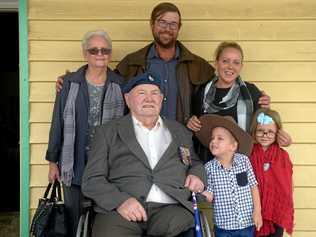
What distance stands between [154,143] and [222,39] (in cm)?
130

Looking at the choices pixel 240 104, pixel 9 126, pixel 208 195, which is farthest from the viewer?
pixel 9 126

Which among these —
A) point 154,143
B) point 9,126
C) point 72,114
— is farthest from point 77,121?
point 9,126

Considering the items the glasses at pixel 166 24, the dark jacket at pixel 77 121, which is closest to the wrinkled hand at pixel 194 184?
the dark jacket at pixel 77 121

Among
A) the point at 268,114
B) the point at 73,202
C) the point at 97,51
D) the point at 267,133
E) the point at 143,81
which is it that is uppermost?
the point at 97,51

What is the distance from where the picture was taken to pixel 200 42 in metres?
3.94

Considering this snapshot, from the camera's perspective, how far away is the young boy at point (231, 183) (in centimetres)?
304

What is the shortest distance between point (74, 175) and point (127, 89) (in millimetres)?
663

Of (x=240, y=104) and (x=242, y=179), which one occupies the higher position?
(x=240, y=104)

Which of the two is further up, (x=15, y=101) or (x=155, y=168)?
(x=15, y=101)

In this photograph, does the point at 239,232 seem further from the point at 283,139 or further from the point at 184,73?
the point at 184,73

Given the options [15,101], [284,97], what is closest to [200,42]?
[284,97]

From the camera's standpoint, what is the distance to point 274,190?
3.17 metres

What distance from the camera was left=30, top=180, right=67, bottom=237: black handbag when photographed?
310 centimetres

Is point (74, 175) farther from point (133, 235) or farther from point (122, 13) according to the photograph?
point (122, 13)
